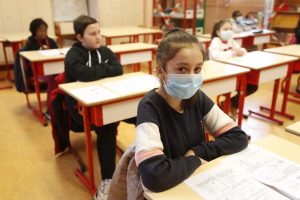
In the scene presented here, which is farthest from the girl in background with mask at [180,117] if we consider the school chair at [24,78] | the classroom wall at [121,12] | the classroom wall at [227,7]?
the classroom wall at [227,7]

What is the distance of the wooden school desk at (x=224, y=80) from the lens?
94.3 inches

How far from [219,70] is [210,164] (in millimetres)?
1624

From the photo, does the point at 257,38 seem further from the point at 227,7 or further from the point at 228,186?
the point at 228,186

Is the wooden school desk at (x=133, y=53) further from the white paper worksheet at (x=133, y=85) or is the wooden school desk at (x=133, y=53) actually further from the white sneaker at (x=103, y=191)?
the white sneaker at (x=103, y=191)

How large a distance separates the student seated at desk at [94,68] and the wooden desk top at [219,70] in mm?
720

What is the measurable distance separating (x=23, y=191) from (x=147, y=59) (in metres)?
2.50

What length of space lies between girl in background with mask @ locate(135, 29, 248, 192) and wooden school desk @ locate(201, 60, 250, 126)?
1075 millimetres

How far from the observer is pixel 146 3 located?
23.3 ft

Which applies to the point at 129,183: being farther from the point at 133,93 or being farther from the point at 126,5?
the point at 126,5

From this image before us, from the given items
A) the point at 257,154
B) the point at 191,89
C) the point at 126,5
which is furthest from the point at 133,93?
the point at 126,5

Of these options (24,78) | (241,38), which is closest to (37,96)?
(24,78)

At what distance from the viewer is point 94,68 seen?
2.25m

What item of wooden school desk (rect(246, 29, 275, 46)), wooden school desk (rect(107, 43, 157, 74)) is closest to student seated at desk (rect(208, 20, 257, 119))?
wooden school desk (rect(107, 43, 157, 74))

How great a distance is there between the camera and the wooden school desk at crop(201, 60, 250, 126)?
240 cm
